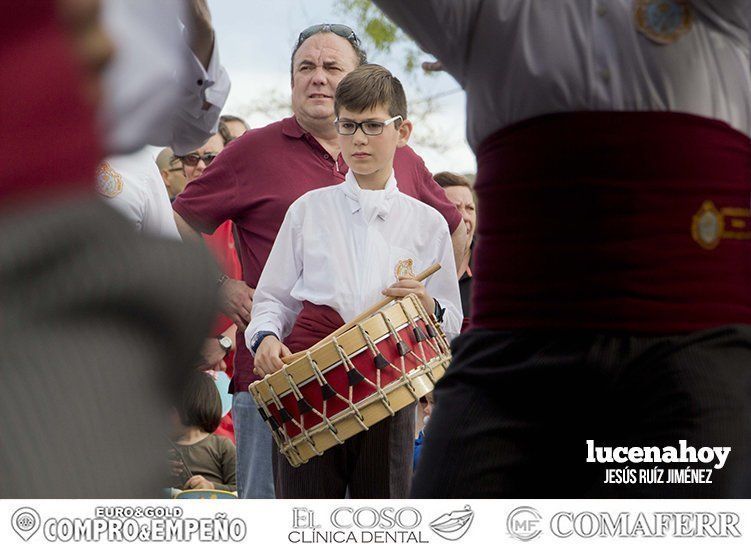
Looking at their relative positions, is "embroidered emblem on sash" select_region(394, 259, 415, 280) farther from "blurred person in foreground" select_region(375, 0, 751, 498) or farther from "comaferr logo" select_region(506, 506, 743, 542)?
"blurred person in foreground" select_region(375, 0, 751, 498)

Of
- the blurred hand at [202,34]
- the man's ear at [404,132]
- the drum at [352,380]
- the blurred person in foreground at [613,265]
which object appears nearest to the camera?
the blurred hand at [202,34]

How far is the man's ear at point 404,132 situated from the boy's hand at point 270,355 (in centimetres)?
65

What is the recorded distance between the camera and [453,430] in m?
1.71

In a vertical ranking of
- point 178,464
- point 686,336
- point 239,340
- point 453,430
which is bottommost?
point 239,340

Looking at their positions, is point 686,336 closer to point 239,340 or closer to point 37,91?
point 37,91

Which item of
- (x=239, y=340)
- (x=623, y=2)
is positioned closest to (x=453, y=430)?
(x=623, y=2)

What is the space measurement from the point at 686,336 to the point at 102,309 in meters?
1.17

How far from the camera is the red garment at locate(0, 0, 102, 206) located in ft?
1.98

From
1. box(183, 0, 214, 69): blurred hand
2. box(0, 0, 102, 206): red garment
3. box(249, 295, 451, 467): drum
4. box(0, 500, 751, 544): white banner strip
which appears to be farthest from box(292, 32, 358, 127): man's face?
box(0, 0, 102, 206): red garment

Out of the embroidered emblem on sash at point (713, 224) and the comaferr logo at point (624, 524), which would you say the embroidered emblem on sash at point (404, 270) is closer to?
the comaferr logo at point (624, 524)

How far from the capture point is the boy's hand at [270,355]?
3047 millimetres

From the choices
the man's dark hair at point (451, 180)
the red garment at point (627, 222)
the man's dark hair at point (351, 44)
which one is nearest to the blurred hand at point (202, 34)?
the red garment at point (627, 222)

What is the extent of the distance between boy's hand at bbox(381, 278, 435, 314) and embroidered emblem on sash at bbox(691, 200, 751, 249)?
1401 mm

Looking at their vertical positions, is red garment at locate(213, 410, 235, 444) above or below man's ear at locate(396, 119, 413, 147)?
below
